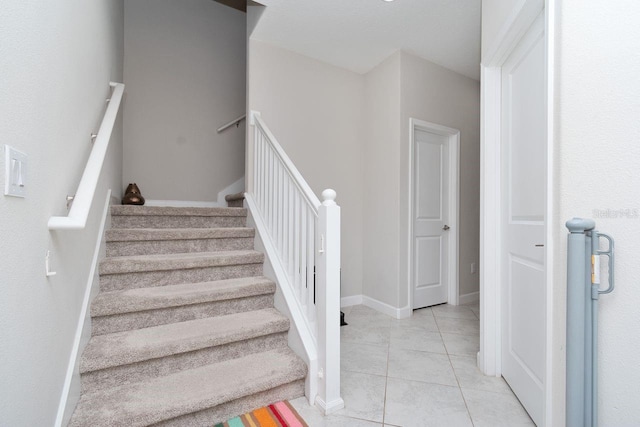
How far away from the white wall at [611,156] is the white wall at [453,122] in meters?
1.94

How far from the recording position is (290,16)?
2.59m

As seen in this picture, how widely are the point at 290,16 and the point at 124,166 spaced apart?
2.24 m

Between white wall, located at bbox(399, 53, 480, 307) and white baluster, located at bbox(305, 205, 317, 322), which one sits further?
white wall, located at bbox(399, 53, 480, 307)

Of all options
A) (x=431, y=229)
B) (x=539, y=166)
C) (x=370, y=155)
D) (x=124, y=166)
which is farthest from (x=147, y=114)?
(x=539, y=166)

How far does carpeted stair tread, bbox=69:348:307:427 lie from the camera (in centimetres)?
129

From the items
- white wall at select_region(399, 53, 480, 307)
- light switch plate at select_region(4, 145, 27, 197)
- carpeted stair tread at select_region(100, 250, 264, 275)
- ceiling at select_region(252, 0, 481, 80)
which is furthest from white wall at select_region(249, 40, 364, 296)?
light switch plate at select_region(4, 145, 27, 197)

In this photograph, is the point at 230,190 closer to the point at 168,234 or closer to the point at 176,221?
the point at 176,221

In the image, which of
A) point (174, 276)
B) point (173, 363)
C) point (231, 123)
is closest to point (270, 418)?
point (173, 363)

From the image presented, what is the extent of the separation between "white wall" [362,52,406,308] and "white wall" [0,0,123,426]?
7.97ft

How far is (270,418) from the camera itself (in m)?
1.51

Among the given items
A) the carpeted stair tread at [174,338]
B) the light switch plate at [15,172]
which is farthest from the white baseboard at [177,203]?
the light switch plate at [15,172]

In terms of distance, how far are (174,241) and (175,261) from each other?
1.06 ft

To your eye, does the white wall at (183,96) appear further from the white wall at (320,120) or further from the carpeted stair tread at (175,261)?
the carpeted stair tread at (175,261)

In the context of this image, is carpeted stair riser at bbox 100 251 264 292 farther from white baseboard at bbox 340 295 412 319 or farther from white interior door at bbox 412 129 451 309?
white interior door at bbox 412 129 451 309
